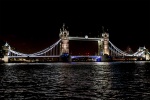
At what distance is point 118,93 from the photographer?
18.6 meters

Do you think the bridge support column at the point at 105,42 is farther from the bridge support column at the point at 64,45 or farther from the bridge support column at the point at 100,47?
the bridge support column at the point at 64,45

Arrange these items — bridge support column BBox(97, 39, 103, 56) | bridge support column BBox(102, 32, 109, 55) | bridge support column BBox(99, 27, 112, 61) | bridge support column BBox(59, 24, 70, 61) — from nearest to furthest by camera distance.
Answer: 1. bridge support column BBox(59, 24, 70, 61)
2. bridge support column BBox(99, 27, 112, 61)
3. bridge support column BBox(97, 39, 103, 56)
4. bridge support column BBox(102, 32, 109, 55)

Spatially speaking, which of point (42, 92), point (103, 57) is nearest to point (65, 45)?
point (103, 57)

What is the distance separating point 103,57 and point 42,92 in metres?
109

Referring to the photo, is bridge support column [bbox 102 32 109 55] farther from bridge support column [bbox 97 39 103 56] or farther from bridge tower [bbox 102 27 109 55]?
bridge support column [bbox 97 39 103 56]

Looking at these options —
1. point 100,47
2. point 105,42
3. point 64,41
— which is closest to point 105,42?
point 105,42

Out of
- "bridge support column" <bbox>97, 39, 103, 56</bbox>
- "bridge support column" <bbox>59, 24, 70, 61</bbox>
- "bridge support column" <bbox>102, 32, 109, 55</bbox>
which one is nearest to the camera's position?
"bridge support column" <bbox>59, 24, 70, 61</bbox>

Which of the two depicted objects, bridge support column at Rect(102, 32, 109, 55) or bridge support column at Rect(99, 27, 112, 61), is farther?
bridge support column at Rect(102, 32, 109, 55)

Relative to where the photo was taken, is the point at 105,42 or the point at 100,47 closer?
the point at 100,47

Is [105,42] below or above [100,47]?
above

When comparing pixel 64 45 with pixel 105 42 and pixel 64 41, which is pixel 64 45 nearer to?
pixel 64 41

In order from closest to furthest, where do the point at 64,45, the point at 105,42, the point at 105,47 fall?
the point at 64,45 → the point at 105,47 → the point at 105,42

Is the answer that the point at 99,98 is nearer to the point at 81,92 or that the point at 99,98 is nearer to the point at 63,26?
the point at 81,92

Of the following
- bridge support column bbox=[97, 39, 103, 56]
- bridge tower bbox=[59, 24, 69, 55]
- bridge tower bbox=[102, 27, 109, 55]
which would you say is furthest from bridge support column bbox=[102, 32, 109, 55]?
bridge tower bbox=[59, 24, 69, 55]
